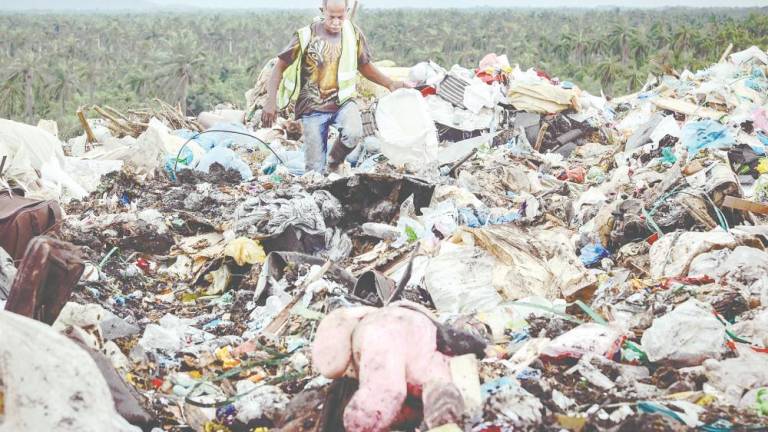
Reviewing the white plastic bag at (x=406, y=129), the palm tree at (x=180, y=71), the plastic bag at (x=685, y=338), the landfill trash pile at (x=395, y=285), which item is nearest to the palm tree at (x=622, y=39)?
the palm tree at (x=180, y=71)

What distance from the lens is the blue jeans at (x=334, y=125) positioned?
548 centimetres

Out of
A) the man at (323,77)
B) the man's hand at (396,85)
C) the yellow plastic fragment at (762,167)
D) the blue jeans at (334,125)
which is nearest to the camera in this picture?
the yellow plastic fragment at (762,167)

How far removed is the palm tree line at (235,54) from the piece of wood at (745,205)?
284 inches

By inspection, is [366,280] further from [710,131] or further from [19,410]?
[710,131]

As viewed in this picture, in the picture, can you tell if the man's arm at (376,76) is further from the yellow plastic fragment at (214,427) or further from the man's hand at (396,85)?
the yellow plastic fragment at (214,427)

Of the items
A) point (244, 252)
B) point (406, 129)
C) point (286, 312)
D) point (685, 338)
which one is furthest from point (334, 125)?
point (685, 338)

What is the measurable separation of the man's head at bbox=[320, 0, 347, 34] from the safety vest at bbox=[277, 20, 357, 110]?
0.07 metres

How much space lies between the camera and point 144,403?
7.95ft

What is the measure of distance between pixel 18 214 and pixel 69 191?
1934mm

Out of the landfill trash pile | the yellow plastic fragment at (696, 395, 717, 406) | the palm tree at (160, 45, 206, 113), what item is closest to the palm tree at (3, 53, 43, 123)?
the palm tree at (160, 45, 206, 113)

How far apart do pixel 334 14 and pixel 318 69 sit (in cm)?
41

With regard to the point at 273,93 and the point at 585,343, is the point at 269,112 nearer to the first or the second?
the point at 273,93

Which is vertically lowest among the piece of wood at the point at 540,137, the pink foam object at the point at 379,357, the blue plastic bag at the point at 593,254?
the piece of wood at the point at 540,137

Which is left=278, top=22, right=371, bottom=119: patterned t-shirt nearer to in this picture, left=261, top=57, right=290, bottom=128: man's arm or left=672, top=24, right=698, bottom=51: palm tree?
left=261, top=57, right=290, bottom=128: man's arm
